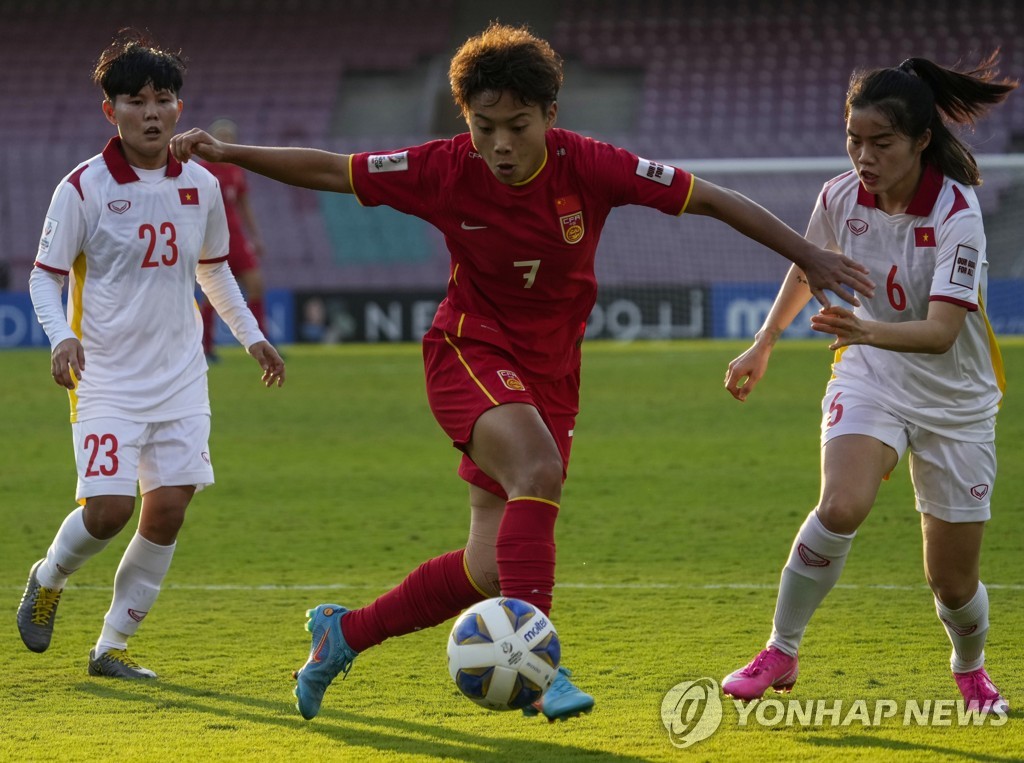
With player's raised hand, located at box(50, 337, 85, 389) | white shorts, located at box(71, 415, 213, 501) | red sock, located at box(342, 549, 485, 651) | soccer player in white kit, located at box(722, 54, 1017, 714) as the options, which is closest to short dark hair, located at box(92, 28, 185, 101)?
player's raised hand, located at box(50, 337, 85, 389)

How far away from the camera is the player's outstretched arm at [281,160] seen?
147 inches

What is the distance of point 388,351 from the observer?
672 inches

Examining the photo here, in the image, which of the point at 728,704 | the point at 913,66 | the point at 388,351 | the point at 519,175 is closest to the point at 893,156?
the point at 913,66

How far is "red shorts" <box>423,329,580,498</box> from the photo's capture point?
3787 mm

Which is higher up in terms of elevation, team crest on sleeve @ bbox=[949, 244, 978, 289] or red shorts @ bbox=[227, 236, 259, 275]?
team crest on sleeve @ bbox=[949, 244, 978, 289]

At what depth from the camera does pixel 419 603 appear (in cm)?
393

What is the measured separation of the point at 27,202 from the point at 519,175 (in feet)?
66.1

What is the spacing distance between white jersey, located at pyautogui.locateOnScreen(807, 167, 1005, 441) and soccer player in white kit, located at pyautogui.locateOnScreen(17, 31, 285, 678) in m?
1.95

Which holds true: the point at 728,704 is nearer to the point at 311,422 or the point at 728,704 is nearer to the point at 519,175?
the point at 519,175

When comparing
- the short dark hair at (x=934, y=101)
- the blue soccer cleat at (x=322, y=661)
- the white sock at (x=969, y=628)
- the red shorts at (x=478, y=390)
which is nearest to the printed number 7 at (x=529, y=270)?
the red shorts at (x=478, y=390)

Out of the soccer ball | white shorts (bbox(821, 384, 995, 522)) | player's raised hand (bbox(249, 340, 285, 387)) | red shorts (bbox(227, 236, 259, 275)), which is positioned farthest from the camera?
red shorts (bbox(227, 236, 259, 275))

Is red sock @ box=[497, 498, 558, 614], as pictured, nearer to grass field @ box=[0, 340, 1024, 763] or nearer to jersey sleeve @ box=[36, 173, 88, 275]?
grass field @ box=[0, 340, 1024, 763]

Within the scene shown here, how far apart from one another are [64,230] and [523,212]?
163cm

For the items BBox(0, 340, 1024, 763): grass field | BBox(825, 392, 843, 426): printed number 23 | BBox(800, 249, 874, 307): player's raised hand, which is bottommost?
BBox(0, 340, 1024, 763): grass field
